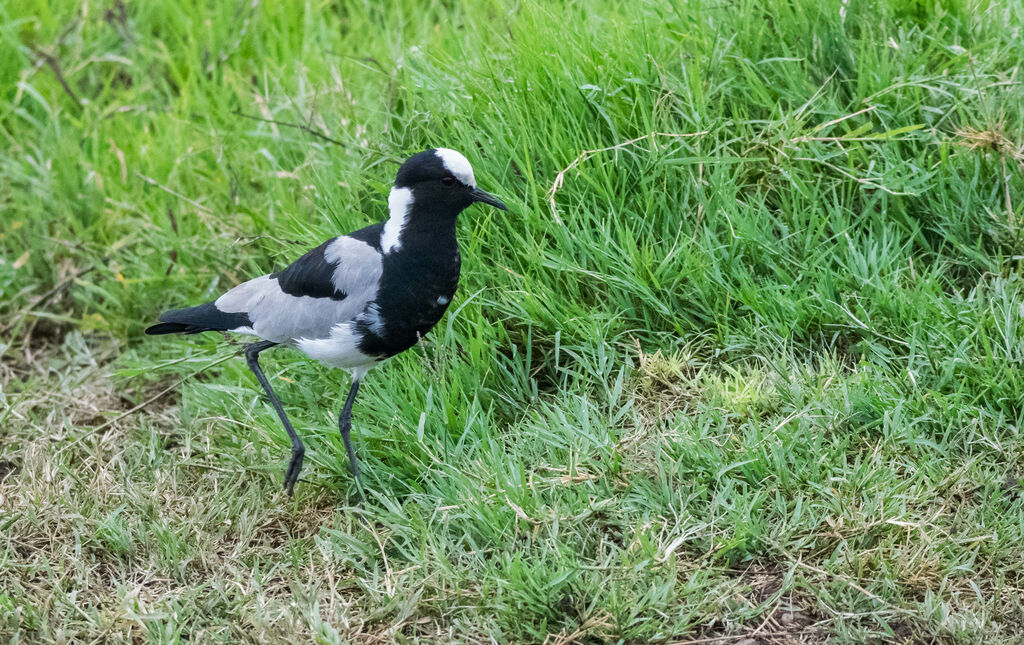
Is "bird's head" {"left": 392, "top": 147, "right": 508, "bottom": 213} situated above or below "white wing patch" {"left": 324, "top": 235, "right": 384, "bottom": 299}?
above

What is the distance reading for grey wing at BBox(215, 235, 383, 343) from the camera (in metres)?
3.16

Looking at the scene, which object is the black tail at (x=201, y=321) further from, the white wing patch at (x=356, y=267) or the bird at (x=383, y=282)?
the white wing patch at (x=356, y=267)

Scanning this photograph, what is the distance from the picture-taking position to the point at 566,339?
137 inches

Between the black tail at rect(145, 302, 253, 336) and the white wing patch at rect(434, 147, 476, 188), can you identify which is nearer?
the white wing patch at rect(434, 147, 476, 188)

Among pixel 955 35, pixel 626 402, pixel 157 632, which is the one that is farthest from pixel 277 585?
pixel 955 35

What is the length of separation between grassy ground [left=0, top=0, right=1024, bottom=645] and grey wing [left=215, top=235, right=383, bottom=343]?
14.5 inches

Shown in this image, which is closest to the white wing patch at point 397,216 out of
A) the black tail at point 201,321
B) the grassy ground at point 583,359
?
the grassy ground at point 583,359

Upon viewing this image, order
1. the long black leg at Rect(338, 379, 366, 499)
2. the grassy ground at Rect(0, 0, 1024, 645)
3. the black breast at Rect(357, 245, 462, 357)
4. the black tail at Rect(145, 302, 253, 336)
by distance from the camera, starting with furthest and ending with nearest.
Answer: the black tail at Rect(145, 302, 253, 336), the long black leg at Rect(338, 379, 366, 499), the black breast at Rect(357, 245, 462, 357), the grassy ground at Rect(0, 0, 1024, 645)

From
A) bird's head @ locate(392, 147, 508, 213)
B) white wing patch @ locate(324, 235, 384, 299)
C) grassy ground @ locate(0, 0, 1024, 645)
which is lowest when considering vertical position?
grassy ground @ locate(0, 0, 1024, 645)

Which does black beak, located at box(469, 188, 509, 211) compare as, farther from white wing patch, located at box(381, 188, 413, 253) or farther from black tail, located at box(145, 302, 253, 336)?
black tail, located at box(145, 302, 253, 336)

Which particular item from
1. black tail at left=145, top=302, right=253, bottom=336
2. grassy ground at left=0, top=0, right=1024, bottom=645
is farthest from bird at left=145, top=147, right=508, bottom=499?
grassy ground at left=0, top=0, right=1024, bottom=645

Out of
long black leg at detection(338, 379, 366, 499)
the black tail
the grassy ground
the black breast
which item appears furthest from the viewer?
the black tail

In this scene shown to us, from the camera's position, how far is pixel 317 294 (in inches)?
127

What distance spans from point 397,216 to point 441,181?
18cm
